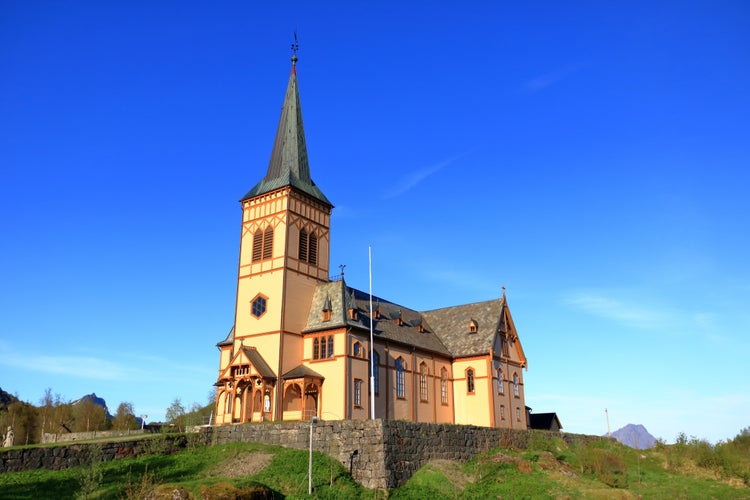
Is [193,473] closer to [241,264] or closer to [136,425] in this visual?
[241,264]

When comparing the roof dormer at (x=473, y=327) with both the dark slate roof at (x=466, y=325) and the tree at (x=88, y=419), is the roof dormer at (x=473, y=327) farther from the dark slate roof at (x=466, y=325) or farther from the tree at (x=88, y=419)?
the tree at (x=88, y=419)

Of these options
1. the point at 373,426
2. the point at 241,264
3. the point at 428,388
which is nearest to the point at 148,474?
the point at 373,426

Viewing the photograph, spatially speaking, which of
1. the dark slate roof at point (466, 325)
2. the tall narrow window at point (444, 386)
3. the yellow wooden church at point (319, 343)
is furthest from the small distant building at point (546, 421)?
the tall narrow window at point (444, 386)

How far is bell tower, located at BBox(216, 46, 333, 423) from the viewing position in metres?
47.5

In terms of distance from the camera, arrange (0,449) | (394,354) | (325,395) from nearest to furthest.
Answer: (0,449), (325,395), (394,354)

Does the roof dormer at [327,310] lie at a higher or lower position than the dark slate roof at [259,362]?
higher

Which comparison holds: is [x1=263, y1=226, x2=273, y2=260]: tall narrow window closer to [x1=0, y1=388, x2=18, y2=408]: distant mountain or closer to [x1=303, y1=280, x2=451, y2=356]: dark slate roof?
[x1=303, y1=280, x2=451, y2=356]: dark slate roof

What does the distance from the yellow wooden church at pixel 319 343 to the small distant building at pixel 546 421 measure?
40.9 feet

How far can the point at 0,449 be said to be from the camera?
3073cm

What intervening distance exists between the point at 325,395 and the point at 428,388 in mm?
12554

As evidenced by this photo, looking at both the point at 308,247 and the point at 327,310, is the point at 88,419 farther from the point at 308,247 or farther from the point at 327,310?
the point at 327,310

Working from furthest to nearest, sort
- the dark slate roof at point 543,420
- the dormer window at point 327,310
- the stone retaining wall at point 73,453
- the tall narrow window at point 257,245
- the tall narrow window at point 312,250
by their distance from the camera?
1. the dark slate roof at point 543,420
2. the tall narrow window at point 312,250
3. the tall narrow window at point 257,245
4. the dormer window at point 327,310
5. the stone retaining wall at point 73,453

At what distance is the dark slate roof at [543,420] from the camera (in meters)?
73.6

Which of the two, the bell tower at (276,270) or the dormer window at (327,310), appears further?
the dormer window at (327,310)
